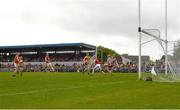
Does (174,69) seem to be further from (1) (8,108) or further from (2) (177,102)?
(1) (8,108)

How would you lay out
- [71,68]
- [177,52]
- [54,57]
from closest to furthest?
1. [177,52]
2. [71,68]
3. [54,57]

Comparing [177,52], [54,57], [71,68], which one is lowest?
[71,68]

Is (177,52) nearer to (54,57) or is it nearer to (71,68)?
(71,68)

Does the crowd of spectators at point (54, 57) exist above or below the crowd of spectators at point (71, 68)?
above

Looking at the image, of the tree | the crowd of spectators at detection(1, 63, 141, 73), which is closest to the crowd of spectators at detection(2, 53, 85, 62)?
the crowd of spectators at detection(1, 63, 141, 73)

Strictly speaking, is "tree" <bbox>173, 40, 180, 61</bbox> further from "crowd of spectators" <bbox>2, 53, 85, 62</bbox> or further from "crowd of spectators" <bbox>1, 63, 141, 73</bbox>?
"crowd of spectators" <bbox>2, 53, 85, 62</bbox>

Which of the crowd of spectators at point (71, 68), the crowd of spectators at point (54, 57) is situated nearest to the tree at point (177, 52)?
the crowd of spectators at point (71, 68)

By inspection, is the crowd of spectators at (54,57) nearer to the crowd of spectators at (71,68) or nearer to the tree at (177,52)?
the crowd of spectators at (71,68)

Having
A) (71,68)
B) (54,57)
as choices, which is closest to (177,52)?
(71,68)

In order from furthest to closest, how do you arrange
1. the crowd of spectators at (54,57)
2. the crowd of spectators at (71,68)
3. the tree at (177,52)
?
the crowd of spectators at (54,57) → the crowd of spectators at (71,68) → the tree at (177,52)

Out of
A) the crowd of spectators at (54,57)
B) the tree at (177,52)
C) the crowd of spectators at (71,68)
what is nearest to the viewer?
the tree at (177,52)

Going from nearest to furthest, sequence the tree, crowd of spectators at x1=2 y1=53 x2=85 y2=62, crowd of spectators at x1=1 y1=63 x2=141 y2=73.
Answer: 1. the tree
2. crowd of spectators at x1=1 y1=63 x2=141 y2=73
3. crowd of spectators at x1=2 y1=53 x2=85 y2=62

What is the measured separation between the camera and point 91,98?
1673 centimetres

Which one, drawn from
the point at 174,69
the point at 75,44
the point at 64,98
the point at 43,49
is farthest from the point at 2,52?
the point at 64,98
